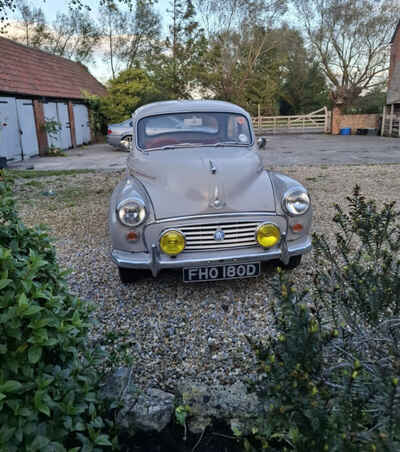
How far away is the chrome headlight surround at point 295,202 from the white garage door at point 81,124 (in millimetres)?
18800

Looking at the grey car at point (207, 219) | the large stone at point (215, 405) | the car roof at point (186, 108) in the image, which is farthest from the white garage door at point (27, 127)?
the large stone at point (215, 405)

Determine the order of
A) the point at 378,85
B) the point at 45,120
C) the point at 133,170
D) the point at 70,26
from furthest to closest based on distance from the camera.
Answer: the point at 70,26
the point at 378,85
the point at 45,120
the point at 133,170

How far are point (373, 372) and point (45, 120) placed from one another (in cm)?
1770

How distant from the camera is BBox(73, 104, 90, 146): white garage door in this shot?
2033cm

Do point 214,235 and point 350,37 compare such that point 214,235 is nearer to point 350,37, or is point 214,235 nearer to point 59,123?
point 59,123

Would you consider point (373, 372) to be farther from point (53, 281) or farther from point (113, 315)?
point (113, 315)

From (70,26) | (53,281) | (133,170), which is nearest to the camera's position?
(53,281)

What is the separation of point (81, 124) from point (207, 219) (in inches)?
778

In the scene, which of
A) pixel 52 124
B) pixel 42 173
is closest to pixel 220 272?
pixel 42 173

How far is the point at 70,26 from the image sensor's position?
38.6 meters

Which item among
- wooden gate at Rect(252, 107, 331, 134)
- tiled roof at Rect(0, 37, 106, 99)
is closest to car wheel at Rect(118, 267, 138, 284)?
tiled roof at Rect(0, 37, 106, 99)

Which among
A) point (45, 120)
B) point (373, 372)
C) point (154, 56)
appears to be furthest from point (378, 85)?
point (373, 372)

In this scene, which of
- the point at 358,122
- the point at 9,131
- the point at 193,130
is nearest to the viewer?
the point at 193,130

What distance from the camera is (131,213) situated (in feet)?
10.9
